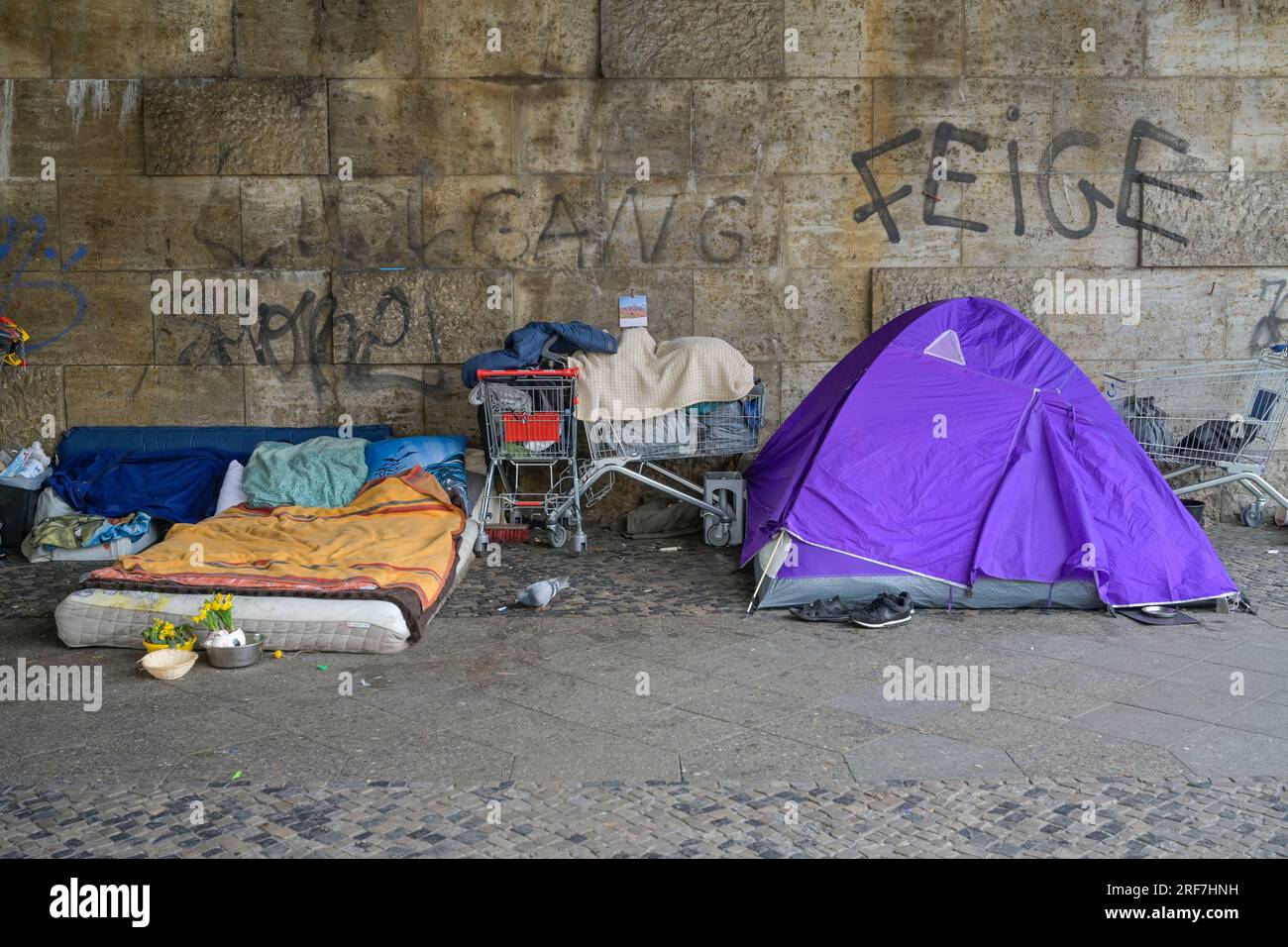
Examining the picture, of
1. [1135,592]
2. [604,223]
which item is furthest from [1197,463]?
[604,223]

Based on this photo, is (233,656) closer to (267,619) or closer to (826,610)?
(267,619)

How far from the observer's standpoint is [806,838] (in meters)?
3.29

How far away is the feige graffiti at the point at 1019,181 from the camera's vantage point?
8359 mm

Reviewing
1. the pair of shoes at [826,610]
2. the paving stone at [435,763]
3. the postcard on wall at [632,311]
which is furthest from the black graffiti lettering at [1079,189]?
the paving stone at [435,763]

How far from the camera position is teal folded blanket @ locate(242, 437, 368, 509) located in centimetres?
748

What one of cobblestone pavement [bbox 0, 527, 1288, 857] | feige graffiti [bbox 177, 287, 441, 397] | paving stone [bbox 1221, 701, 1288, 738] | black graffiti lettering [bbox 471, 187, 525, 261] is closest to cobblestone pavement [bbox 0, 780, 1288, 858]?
cobblestone pavement [bbox 0, 527, 1288, 857]

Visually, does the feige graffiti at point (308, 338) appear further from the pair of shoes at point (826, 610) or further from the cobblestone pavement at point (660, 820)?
the cobblestone pavement at point (660, 820)

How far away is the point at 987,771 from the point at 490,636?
262cm

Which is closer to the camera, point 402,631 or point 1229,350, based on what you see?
point 402,631

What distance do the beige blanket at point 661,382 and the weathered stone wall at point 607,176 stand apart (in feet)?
3.07

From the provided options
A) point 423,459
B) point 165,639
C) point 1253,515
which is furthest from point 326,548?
point 1253,515

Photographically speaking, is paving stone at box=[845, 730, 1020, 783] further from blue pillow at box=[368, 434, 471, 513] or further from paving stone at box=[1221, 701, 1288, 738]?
blue pillow at box=[368, 434, 471, 513]

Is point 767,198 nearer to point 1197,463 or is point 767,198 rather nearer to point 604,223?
point 604,223

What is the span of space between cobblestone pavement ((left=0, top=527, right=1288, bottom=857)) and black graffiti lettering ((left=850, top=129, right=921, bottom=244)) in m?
3.61
